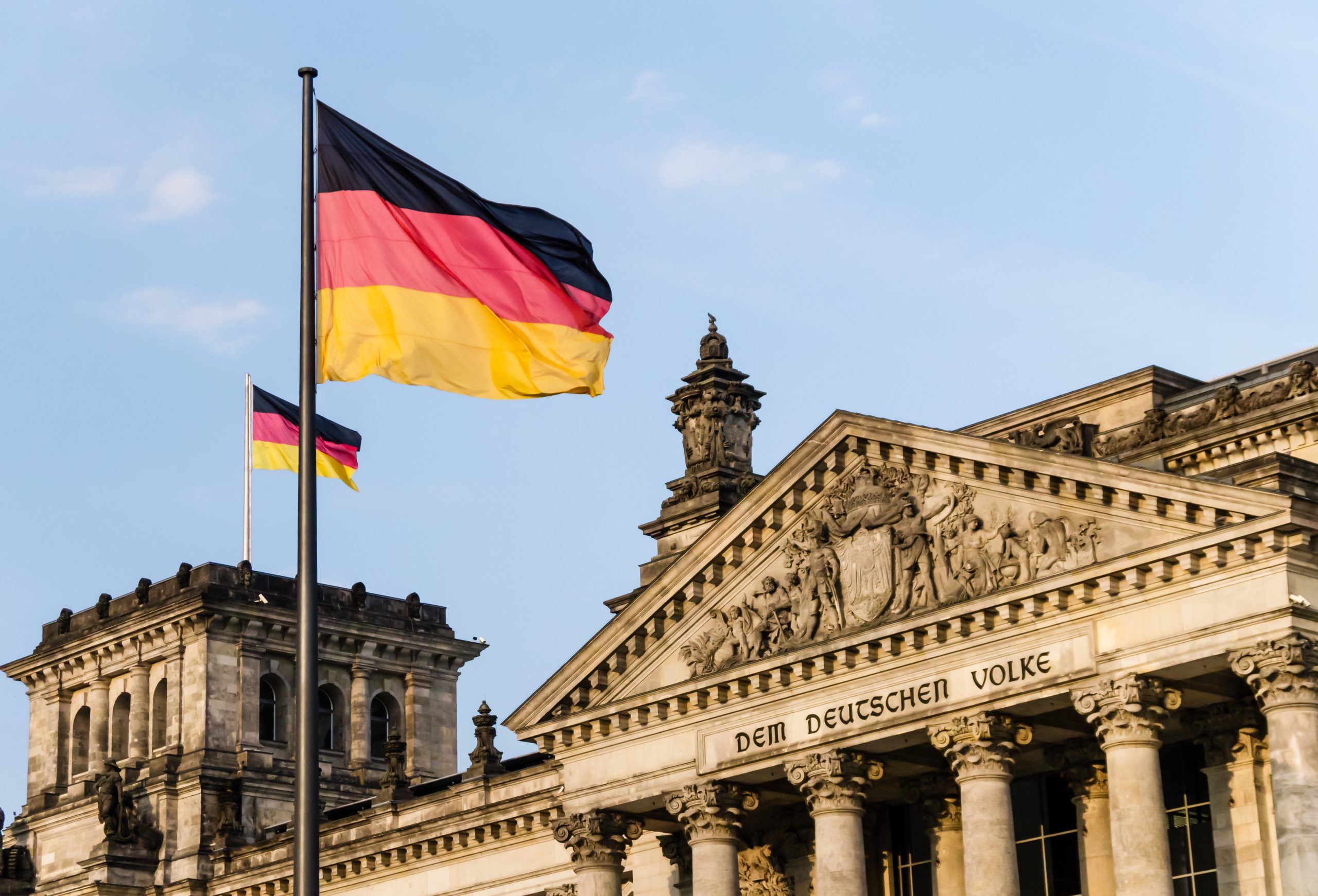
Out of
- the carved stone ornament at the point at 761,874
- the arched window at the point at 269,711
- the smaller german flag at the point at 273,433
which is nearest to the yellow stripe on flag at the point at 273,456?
the smaller german flag at the point at 273,433

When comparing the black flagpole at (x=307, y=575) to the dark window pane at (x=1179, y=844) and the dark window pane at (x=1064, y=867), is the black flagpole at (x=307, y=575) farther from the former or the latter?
the dark window pane at (x=1064, y=867)

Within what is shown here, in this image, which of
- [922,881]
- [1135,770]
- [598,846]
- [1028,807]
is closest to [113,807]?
[598,846]

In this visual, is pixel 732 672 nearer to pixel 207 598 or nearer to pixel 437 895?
pixel 437 895

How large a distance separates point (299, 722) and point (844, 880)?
2150cm

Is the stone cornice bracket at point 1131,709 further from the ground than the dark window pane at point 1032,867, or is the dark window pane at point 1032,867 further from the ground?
the stone cornice bracket at point 1131,709

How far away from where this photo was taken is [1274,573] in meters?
39.2

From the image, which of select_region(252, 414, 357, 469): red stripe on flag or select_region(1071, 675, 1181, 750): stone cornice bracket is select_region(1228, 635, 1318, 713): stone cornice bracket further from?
select_region(252, 414, 357, 469): red stripe on flag

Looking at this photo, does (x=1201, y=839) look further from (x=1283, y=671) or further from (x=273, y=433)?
(x=273, y=433)

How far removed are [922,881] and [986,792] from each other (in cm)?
711

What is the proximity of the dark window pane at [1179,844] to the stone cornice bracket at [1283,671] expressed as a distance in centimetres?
533

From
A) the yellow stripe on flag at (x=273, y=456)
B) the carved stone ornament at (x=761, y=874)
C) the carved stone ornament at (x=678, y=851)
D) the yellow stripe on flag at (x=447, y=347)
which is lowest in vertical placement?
the carved stone ornament at (x=761, y=874)

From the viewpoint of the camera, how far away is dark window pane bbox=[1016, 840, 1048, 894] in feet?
154

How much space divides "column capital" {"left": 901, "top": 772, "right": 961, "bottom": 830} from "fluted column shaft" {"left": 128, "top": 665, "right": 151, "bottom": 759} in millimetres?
31270

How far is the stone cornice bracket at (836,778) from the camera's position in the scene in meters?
45.7
